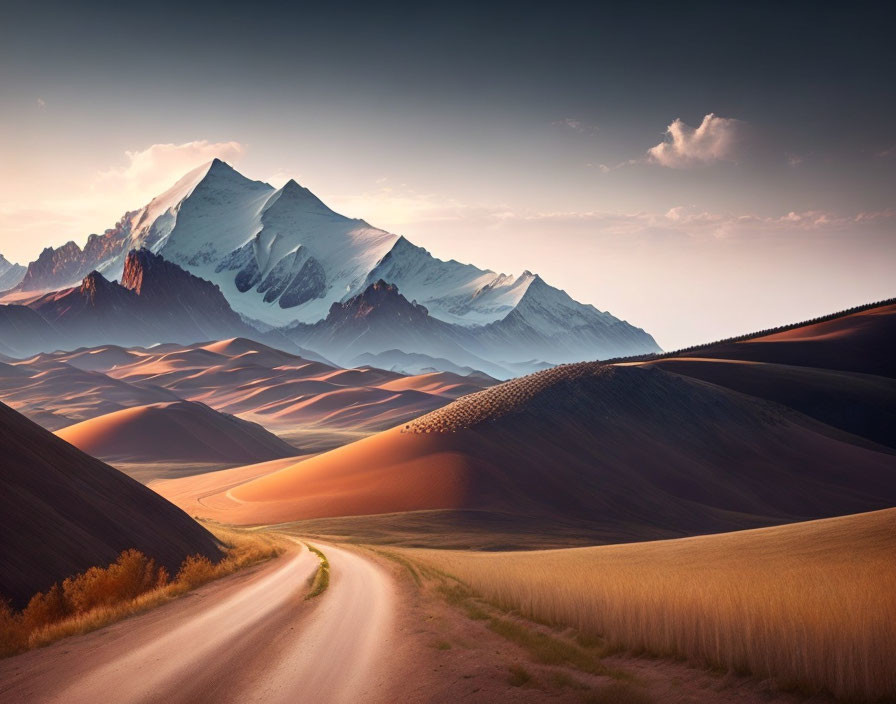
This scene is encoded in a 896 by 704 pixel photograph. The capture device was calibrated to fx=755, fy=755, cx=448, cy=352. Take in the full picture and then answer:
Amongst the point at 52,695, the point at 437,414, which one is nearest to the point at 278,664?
the point at 52,695

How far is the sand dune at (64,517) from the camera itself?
19342 mm

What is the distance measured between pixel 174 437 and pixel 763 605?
139 metres

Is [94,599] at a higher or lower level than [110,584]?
lower

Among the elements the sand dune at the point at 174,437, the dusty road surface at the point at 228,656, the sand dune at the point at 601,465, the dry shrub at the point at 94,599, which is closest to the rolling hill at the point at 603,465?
the sand dune at the point at 601,465

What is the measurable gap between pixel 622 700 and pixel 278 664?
18.3ft

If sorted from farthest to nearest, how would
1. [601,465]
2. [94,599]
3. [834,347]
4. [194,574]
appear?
[834,347] → [601,465] → [194,574] → [94,599]

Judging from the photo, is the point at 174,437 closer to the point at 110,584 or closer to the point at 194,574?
the point at 194,574

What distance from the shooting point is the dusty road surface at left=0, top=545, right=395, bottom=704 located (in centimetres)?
1067

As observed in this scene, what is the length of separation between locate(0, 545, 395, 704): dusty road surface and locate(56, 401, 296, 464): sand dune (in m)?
119

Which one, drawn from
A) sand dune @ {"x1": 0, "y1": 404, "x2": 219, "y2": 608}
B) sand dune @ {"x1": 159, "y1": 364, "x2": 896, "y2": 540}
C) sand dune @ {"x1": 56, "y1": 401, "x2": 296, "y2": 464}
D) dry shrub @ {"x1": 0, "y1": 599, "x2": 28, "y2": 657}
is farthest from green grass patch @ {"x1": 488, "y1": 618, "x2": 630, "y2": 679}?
sand dune @ {"x1": 56, "y1": 401, "x2": 296, "y2": 464}

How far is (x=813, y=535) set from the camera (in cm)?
2117

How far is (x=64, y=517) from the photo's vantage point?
22672 mm

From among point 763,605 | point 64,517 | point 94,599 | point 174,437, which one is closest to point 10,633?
point 94,599

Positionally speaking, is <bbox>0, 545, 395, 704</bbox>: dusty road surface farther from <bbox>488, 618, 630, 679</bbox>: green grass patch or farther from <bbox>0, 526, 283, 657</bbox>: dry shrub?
<bbox>488, 618, 630, 679</bbox>: green grass patch
